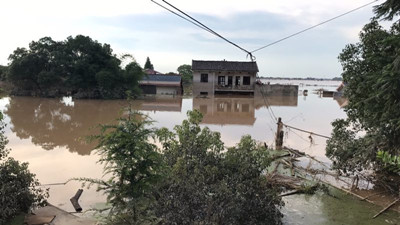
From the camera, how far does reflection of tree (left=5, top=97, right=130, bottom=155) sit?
1318 centimetres

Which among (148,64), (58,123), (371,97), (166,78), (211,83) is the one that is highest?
(148,64)

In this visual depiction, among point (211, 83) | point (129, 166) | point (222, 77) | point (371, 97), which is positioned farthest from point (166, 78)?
point (129, 166)

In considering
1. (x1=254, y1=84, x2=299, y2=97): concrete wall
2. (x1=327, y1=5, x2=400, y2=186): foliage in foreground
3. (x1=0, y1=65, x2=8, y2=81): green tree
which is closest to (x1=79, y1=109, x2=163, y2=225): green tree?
(x1=327, y1=5, x2=400, y2=186): foliage in foreground

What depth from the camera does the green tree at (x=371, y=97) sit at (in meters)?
6.38

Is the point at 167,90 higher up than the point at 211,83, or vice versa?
the point at 211,83

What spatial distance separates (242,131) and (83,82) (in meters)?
22.4

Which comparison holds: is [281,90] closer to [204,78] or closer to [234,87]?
[234,87]

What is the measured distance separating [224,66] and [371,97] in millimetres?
34119

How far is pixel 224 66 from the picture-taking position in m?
40.4

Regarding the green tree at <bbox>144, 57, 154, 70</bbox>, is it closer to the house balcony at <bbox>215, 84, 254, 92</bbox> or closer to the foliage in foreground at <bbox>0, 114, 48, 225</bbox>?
the house balcony at <bbox>215, 84, 254, 92</bbox>

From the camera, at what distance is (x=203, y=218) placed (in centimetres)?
507

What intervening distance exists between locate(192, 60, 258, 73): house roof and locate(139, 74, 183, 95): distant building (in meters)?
3.40

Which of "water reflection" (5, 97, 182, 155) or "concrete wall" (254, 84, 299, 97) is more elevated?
"concrete wall" (254, 84, 299, 97)

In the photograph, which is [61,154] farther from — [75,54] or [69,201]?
[75,54]
